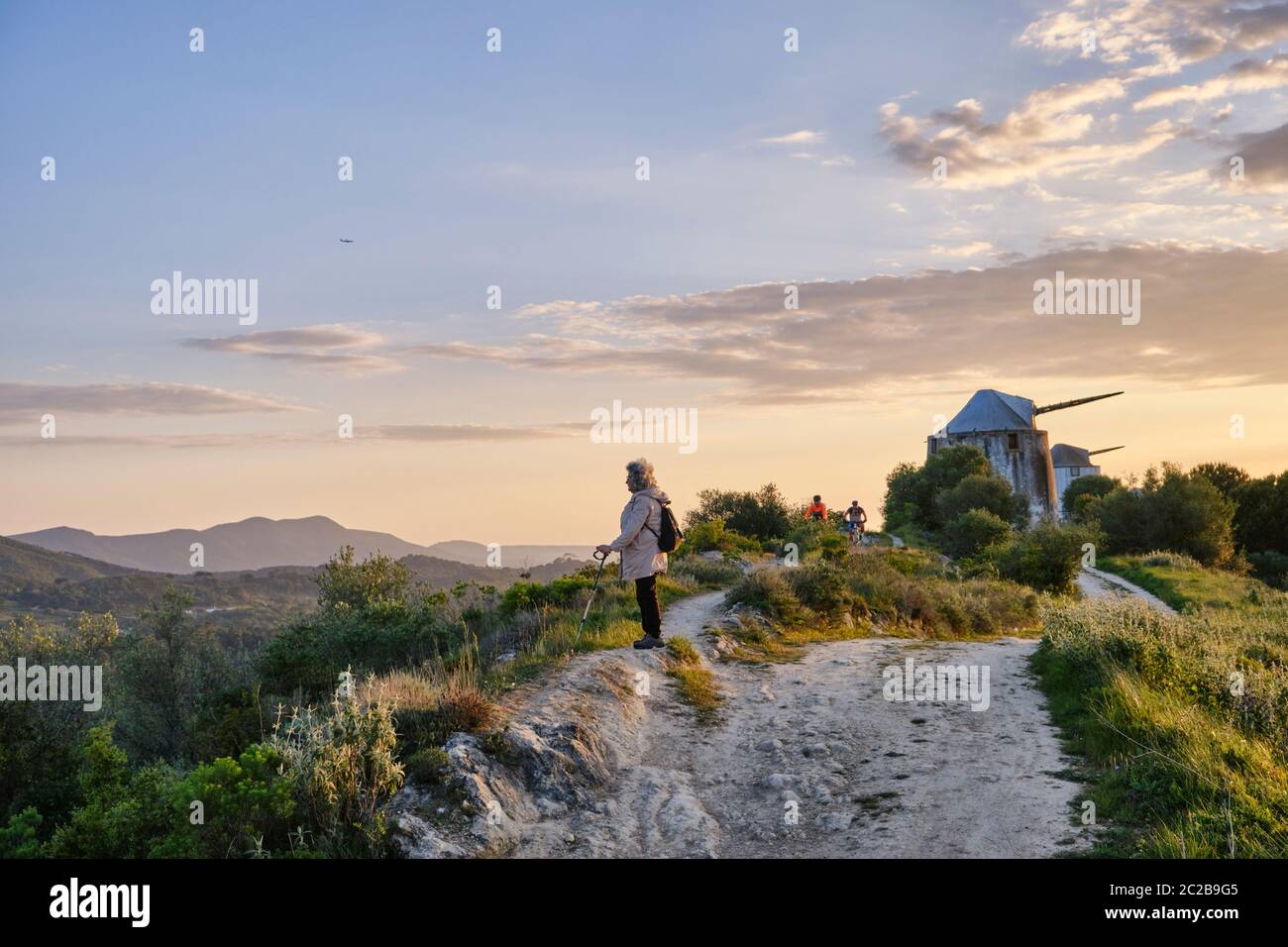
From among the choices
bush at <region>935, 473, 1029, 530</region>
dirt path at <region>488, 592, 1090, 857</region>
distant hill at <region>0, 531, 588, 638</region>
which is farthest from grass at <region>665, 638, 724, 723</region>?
distant hill at <region>0, 531, 588, 638</region>

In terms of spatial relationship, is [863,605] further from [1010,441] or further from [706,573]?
[1010,441]

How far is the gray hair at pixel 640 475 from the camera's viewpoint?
1501cm

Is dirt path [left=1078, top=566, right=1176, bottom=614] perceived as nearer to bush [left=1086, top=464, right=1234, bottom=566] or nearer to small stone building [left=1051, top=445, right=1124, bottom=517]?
bush [left=1086, top=464, right=1234, bottom=566]

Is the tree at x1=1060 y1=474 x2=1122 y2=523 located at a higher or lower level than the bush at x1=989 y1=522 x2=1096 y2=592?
higher

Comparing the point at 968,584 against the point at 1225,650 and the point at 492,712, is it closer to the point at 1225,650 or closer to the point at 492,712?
the point at 1225,650

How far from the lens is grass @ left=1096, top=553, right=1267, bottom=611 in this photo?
123 feet

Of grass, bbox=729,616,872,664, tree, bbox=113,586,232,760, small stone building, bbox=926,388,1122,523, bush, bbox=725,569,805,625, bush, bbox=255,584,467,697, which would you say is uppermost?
small stone building, bbox=926,388,1122,523

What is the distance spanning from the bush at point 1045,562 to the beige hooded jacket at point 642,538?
26686 mm

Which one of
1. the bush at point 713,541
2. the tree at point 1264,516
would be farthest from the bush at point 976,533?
the tree at point 1264,516

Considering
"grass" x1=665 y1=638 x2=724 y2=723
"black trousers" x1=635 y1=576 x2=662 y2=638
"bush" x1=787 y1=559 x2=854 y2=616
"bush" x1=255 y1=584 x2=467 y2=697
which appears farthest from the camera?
"bush" x1=787 y1=559 x2=854 y2=616

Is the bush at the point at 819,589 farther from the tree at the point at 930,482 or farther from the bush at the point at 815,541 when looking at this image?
the tree at the point at 930,482

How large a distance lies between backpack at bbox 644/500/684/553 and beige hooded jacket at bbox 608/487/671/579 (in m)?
0.03

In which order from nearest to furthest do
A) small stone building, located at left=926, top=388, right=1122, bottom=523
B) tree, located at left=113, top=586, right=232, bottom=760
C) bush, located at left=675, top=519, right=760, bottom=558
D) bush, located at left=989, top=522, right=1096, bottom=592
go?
tree, located at left=113, top=586, right=232, bottom=760, bush, located at left=675, top=519, right=760, bottom=558, bush, located at left=989, top=522, right=1096, bottom=592, small stone building, located at left=926, top=388, right=1122, bottom=523
